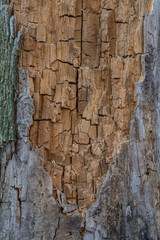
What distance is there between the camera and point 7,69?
153 centimetres

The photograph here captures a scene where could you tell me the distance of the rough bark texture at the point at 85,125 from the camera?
1.52 metres

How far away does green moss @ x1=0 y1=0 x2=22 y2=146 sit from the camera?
1.52 metres

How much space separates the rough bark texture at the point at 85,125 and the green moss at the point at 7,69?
4 centimetres

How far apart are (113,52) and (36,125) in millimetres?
616

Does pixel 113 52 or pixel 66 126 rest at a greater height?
pixel 113 52

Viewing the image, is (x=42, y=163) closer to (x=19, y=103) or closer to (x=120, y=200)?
(x=19, y=103)

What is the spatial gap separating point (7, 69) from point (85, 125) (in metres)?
0.54

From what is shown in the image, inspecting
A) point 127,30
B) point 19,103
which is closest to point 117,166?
point 19,103

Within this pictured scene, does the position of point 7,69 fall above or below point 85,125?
above

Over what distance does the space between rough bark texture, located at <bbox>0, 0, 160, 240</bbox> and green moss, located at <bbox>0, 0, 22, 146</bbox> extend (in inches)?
1.7

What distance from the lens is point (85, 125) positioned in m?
1.58

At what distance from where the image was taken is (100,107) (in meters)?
1.58

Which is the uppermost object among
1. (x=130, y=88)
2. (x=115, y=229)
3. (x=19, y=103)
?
(x=130, y=88)

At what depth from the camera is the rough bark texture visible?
1524 mm
